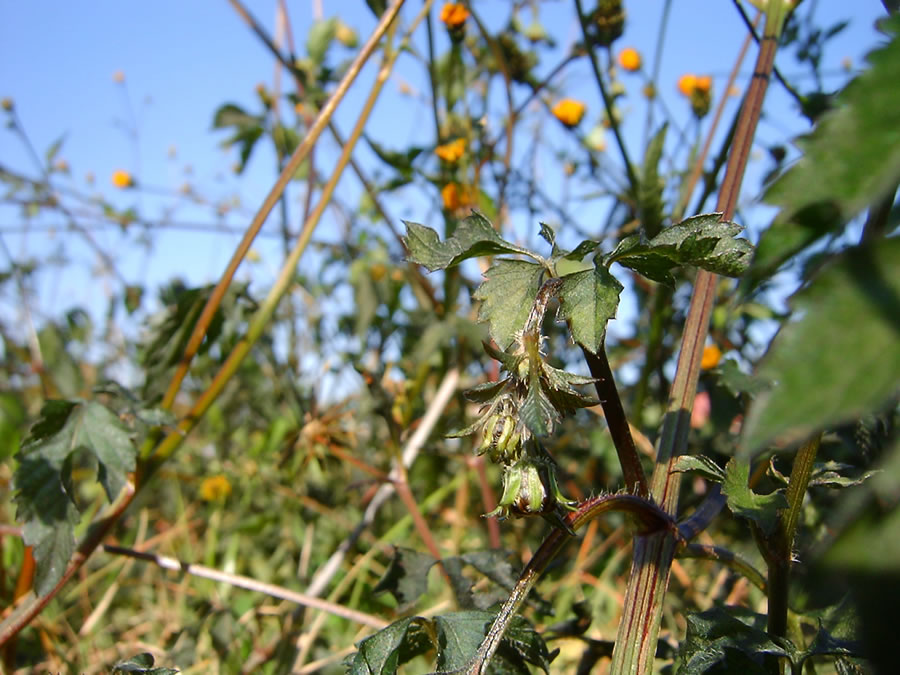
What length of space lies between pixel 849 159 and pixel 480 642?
19.6 inches

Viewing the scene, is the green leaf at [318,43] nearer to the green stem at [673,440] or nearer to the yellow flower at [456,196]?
the yellow flower at [456,196]

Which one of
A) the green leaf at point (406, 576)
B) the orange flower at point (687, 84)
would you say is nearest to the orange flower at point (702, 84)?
the orange flower at point (687, 84)

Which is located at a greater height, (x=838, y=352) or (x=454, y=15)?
(x=454, y=15)

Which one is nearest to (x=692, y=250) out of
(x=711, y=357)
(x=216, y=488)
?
(x=711, y=357)

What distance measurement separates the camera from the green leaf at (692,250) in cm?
55

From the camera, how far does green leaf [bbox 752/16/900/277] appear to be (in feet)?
0.91

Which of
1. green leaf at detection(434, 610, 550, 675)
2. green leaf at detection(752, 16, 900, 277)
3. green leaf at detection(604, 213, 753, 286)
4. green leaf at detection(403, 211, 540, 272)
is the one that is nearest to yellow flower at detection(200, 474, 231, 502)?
green leaf at detection(434, 610, 550, 675)

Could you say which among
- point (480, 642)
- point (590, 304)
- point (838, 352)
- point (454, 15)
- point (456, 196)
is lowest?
point (480, 642)

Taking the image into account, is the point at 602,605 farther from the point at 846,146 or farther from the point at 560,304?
the point at 846,146

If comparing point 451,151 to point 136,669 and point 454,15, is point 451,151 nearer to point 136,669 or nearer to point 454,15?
point 454,15

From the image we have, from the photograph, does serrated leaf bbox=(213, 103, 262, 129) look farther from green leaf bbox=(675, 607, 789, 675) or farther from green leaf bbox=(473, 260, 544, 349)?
green leaf bbox=(675, 607, 789, 675)

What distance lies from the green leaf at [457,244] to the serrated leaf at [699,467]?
22 cm

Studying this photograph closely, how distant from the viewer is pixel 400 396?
1.56 meters

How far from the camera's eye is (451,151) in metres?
1.55
